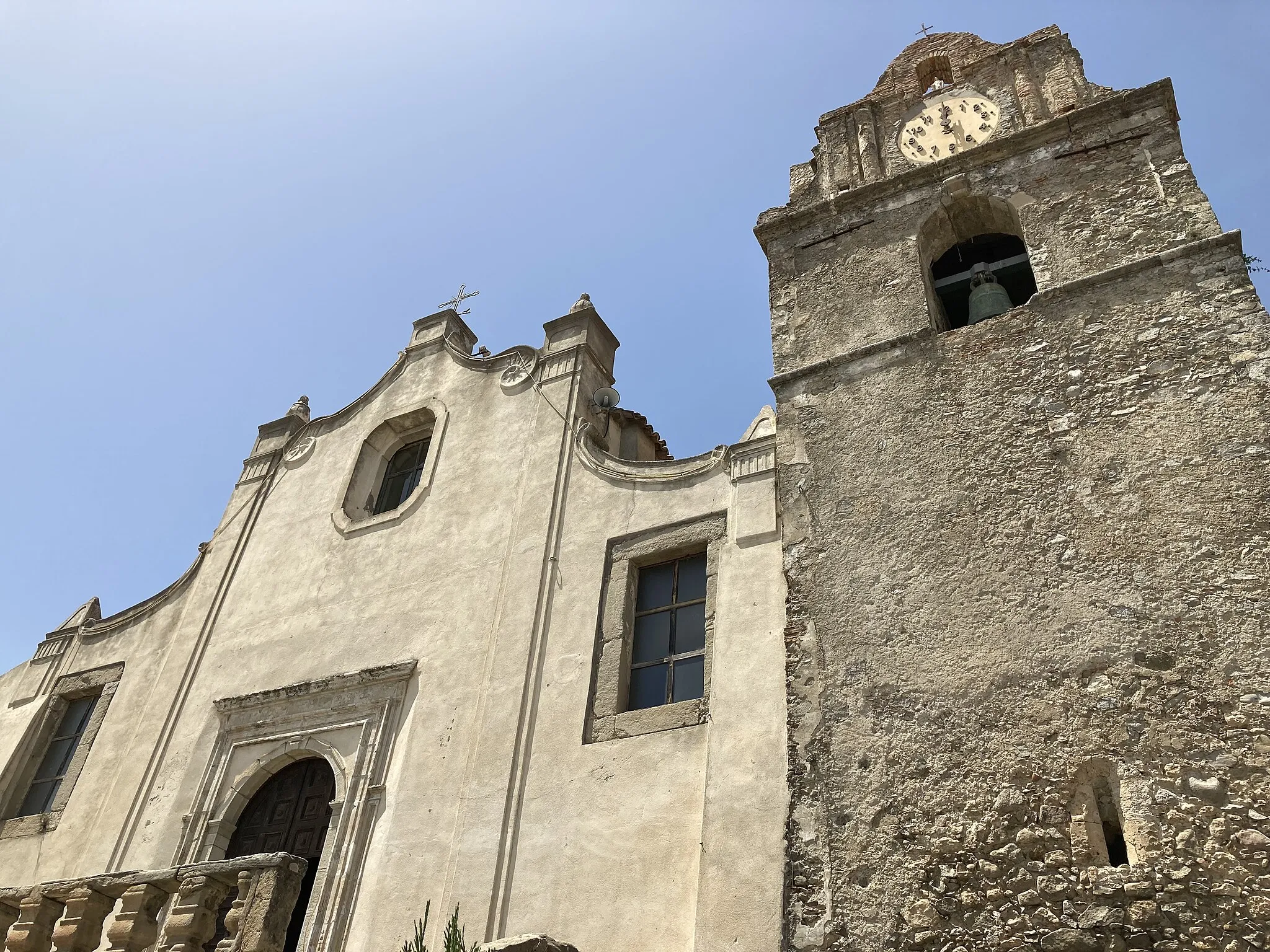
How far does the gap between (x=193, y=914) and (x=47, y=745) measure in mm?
5632

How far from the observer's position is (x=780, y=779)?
18.8 ft

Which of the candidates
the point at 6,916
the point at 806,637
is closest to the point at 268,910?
the point at 6,916

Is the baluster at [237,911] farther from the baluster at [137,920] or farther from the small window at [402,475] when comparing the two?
the small window at [402,475]

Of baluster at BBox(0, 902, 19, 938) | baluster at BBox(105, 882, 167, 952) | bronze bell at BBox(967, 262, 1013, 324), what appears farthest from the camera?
bronze bell at BBox(967, 262, 1013, 324)

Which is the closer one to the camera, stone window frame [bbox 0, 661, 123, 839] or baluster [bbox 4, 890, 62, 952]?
baluster [bbox 4, 890, 62, 952]

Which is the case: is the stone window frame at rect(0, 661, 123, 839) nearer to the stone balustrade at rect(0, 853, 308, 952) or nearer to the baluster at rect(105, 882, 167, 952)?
the stone balustrade at rect(0, 853, 308, 952)

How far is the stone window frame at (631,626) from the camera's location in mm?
6551

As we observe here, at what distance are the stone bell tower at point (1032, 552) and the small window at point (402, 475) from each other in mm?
4285

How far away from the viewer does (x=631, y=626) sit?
7.33m

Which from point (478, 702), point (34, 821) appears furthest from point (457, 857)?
point (34, 821)

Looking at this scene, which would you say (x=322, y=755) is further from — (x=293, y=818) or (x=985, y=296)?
(x=985, y=296)

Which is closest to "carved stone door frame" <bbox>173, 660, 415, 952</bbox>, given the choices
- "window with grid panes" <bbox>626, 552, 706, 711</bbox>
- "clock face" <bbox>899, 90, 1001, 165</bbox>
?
"window with grid panes" <bbox>626, 552, 706, 711</bbox>

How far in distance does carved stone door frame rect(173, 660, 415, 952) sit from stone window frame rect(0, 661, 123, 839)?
1595 millimetres

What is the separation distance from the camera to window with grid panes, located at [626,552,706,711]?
22.4 feet
